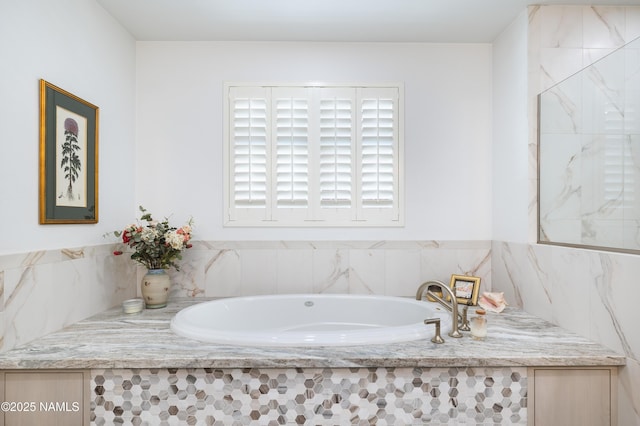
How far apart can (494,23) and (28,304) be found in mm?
3137

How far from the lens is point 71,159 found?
1786mm

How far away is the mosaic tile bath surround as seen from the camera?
1.37m

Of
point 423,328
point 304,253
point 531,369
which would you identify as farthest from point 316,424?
point 304,253

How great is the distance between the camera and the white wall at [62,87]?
4.68ft

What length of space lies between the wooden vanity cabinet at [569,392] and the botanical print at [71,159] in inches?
94.6

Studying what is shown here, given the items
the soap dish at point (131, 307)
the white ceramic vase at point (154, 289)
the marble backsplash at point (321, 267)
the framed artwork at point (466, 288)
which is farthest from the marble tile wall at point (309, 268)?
the soap dish at point (131, 307)

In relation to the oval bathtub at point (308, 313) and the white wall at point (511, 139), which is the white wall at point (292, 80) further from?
the oval bathtub at point (308, 313)

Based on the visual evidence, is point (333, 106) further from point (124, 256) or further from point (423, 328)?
point (124, 256)

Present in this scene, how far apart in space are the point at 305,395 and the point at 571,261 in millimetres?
1485

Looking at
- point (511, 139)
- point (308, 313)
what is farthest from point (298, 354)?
point (511, 139)

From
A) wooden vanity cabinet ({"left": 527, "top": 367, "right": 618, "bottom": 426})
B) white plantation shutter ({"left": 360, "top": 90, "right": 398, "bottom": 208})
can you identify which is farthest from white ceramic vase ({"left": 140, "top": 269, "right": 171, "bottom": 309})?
wooden vanity cabinet ({"left": 527, "top": 367, "right": 618, "bottom": 426})

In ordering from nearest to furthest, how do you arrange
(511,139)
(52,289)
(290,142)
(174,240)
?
(52,289) → (174,240) → (511,139) → (290,142)

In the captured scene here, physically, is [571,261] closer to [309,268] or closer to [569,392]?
[569,392]

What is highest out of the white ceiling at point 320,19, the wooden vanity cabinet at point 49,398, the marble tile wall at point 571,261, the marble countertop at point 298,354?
the white ceiling at point 320,19
